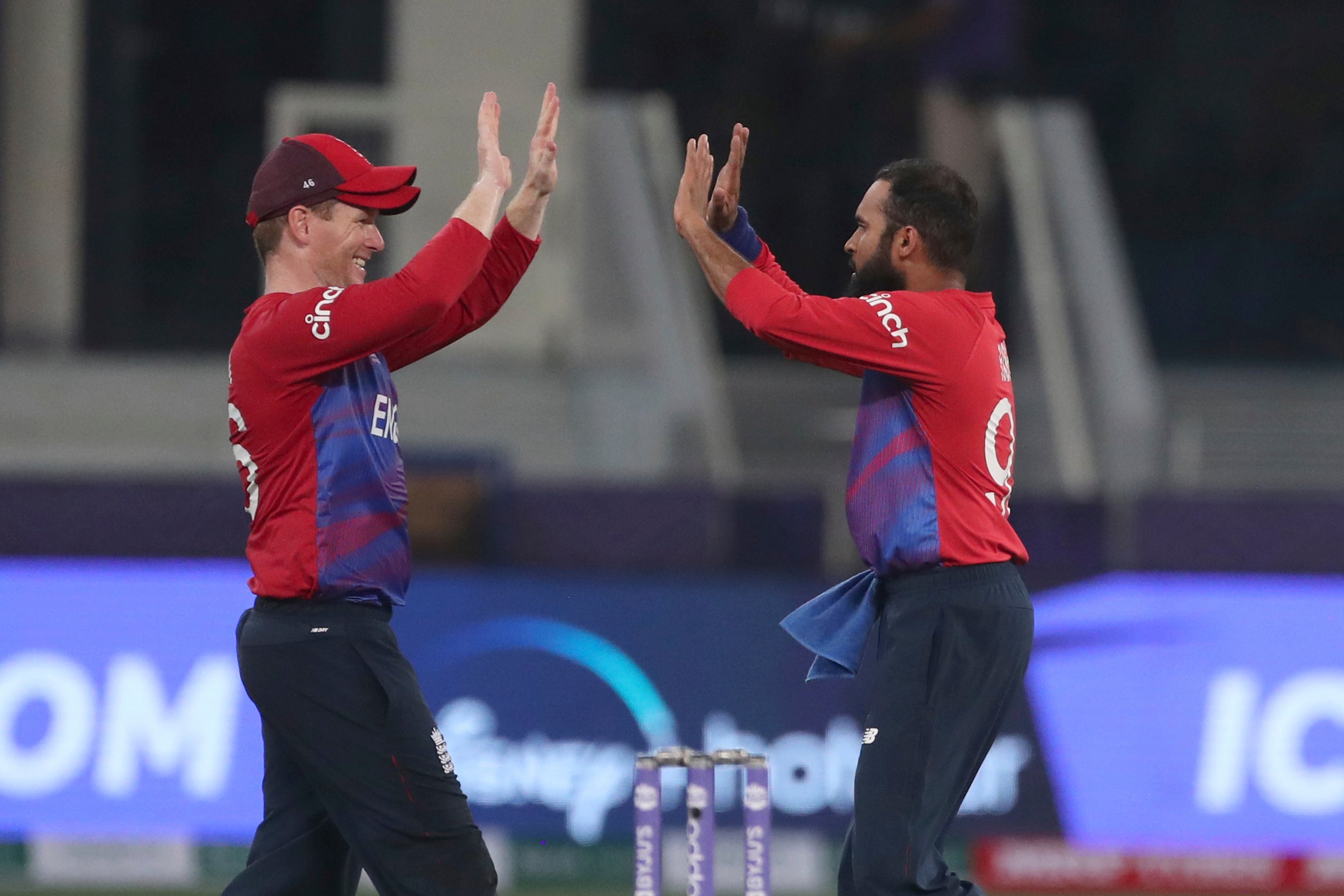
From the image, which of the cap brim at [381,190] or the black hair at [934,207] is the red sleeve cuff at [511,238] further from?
the black hair at [934,207]

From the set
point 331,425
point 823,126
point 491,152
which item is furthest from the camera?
point 823,126

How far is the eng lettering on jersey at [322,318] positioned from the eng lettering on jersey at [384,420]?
27 centimetres

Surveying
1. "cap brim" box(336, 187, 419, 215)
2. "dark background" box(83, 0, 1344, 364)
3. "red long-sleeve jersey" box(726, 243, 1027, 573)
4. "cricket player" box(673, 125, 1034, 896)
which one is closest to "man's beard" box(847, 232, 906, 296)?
"cricket player" box(673, 125, 1034, 896)

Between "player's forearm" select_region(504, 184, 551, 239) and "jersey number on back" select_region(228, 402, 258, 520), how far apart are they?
89 centimetres

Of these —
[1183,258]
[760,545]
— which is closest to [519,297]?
[760,545]

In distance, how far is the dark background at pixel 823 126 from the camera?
1499 cm

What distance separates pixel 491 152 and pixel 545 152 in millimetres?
188

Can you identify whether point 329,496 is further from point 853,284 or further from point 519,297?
point 519,297

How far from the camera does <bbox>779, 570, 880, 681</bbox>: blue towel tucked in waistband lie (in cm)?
492

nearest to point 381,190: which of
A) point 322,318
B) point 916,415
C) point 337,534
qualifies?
point 322,318

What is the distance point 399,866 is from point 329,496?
2.81ft

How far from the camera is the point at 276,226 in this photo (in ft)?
15.7

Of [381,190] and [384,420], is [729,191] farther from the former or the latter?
[384,420]

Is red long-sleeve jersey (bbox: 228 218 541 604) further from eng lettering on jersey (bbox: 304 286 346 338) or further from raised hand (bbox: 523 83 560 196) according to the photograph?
raised hand (bbox: 523 83 560 196)
